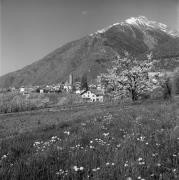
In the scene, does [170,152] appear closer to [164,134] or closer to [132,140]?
[132,140]

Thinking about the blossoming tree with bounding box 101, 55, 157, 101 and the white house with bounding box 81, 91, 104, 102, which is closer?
the blossoming tree with bounding box 101, 55, 157, 101

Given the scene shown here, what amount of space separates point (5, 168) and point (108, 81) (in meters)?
41.8

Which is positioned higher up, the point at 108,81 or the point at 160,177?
the point at 108,81

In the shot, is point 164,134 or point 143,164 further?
point 164,134

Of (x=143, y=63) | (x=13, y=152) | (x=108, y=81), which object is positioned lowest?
(x=13, y=152)

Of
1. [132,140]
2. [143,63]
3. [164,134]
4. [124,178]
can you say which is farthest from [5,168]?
[143,63]

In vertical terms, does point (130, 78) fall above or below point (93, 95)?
above

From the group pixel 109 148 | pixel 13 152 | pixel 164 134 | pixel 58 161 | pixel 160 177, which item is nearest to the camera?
pixel 160 177

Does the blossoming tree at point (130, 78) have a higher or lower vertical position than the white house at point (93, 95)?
higher

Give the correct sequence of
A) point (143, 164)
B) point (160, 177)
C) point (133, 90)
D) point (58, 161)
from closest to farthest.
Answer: point (160, 177) → point (143, 164) → point (58, 161) → point (133, 90)

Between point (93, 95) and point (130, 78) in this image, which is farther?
point (93, 95)

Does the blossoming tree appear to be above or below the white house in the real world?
above

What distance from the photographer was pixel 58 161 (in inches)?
189

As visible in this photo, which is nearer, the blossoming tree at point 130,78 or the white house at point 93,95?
the blossoming tree at point 130,78
